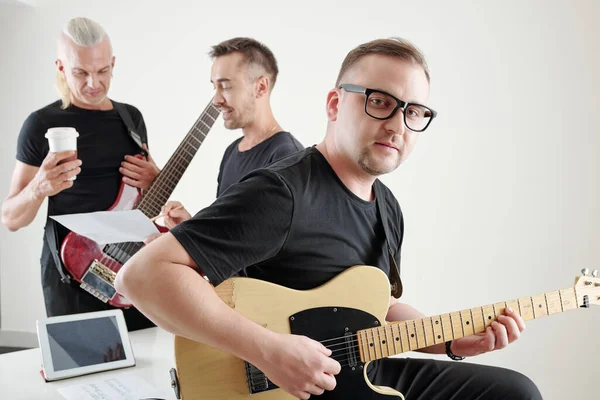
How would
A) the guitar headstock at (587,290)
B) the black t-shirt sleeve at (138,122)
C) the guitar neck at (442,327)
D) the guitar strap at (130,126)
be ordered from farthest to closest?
1. the black t-shirt sleeve at (138,122)
2. the guitar strap at (130,126)
3. the guitar headstock at (587,290)
4. the guitar neck at (442,327)

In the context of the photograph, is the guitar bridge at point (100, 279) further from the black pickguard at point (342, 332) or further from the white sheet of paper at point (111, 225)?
the black pickguard at point (342, 332)

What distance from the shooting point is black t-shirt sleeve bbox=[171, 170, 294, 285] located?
139cm

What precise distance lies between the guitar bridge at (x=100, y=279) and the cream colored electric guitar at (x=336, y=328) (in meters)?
1.14

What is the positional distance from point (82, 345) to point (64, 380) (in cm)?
12

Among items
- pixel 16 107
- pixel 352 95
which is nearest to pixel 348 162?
pixel 352 95

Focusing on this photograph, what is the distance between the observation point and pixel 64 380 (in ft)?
5.81

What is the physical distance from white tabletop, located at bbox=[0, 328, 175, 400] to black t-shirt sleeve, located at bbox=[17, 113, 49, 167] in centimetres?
94

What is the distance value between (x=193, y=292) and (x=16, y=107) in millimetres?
4044

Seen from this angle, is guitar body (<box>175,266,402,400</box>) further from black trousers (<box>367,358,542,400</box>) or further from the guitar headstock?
the guitar headstock

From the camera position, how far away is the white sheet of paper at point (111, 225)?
2.17m

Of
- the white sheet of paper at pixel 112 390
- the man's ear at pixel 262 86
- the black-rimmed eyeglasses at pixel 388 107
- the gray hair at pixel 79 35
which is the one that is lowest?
the white sheet of paper at pixel 112 390

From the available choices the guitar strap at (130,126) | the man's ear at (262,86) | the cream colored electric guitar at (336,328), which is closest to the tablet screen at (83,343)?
the cream colored electric guitar at (336,328)

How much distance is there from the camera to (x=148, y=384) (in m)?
1.73

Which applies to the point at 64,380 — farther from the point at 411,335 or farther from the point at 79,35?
the point at 79,35
